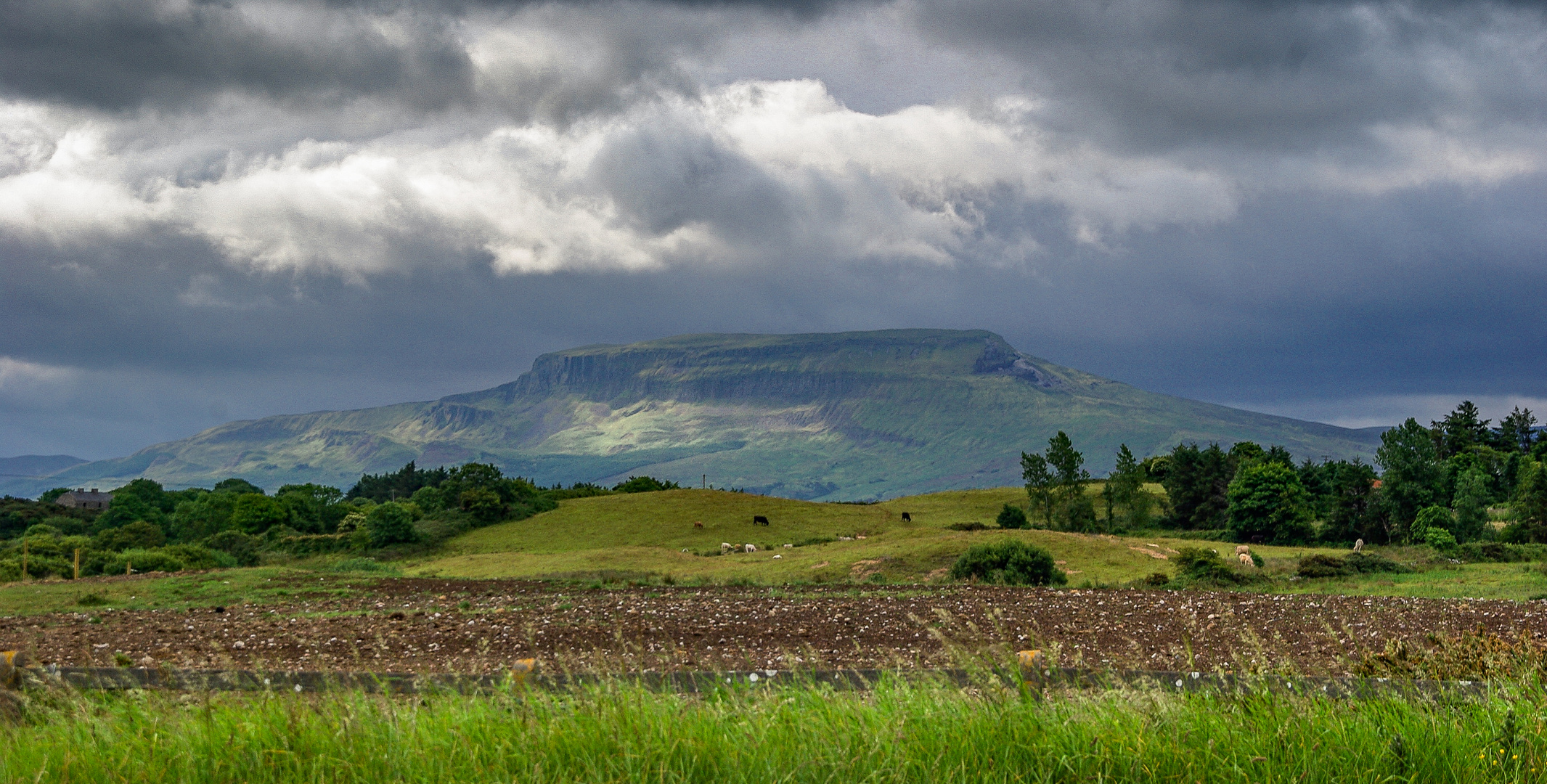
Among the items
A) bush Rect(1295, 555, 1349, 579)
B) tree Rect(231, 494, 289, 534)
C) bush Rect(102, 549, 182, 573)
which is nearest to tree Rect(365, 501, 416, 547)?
bush Rect(102, 549, 182, 573)

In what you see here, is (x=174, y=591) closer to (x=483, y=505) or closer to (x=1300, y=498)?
(x=483, y=505)

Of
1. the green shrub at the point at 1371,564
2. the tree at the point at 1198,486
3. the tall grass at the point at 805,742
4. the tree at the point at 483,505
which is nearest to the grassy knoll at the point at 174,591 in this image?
the tall grass at the point at 805,742

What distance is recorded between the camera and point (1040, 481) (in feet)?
277

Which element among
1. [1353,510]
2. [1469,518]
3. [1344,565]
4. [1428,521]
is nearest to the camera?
[1344,565]

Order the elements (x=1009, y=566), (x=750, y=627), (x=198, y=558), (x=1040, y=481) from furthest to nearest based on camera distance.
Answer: (x=1040, y=481) < (x=198, y=558) < (x=1009, y=566) < (x=750, y=627)

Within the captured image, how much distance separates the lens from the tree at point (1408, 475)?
75750 millimetres

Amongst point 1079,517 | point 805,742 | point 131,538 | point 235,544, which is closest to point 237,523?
point 131,538

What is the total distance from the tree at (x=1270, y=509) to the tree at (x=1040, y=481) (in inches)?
567

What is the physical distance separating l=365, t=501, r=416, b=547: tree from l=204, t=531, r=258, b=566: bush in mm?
7995

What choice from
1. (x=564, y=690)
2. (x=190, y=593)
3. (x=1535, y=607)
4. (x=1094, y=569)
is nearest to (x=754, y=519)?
(x=1094, y=569)

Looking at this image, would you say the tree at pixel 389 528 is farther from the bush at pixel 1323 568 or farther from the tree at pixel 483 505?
the bush at pixel 1323 568

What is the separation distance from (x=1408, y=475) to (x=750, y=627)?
75.6 metres

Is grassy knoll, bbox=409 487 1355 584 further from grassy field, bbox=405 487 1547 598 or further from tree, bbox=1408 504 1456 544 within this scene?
tree, bbox=1408 504 1456 544

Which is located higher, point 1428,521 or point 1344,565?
point 1344,565
